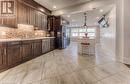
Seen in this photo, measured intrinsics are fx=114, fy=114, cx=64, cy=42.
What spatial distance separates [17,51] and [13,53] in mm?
256

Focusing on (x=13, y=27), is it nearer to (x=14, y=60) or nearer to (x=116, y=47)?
(x=14, y=60)

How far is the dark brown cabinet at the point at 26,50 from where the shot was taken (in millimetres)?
4921

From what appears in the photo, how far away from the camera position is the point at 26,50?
518 centimetres

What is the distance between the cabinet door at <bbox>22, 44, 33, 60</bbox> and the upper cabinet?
1058 millimetres

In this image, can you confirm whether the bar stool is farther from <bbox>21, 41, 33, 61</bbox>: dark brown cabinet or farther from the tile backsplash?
<bbox>21, 41, 33, 61</bbox>: dark brown cabinet

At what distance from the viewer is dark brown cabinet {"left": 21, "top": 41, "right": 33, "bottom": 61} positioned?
16.1 ft

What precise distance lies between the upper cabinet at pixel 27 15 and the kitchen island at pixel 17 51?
956 millimetres

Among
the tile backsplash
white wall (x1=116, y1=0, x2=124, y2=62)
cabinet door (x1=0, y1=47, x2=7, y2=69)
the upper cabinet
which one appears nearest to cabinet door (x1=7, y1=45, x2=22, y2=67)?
cabinet door (x1=0, y1=47, x2=7, y2=69)

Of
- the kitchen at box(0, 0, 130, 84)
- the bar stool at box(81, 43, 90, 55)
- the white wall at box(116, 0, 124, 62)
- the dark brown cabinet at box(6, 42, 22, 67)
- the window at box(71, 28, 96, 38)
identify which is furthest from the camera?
the window at box(71, 28, 96, 38)

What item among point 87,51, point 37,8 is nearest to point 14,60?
point 37,8

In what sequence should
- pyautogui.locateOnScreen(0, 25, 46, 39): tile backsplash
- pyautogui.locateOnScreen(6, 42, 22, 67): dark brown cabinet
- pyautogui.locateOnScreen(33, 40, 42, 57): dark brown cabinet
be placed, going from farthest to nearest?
pyautogui.locateOnScreen(33, 40, 42, 57): dark brown cabinet, pyautogui.locateOnScreen(0, 25, 46, 39): tile backsplash, pyautogui.locateOnScreen(6, 42, 22, 67): dark brown cabinet

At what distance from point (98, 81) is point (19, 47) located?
3290 millimetres

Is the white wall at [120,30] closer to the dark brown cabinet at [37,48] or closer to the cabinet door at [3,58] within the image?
the dark brown cabinet at [37,48]

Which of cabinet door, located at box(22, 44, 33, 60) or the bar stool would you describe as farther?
the bar stool
